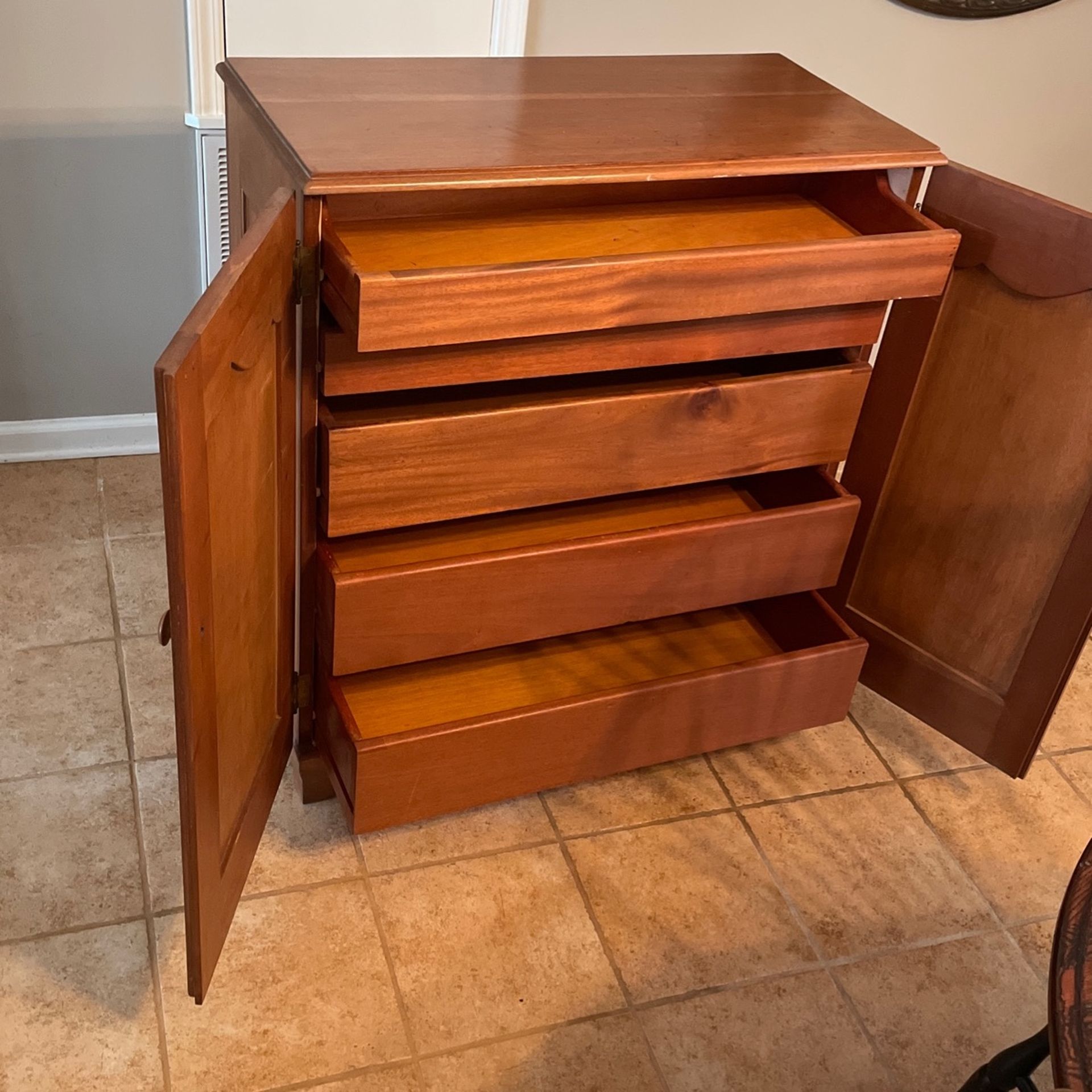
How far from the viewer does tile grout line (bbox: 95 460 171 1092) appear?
4.48ft

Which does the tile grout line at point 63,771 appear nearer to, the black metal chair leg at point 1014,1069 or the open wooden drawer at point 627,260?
the open wooden drawer at point 627,260

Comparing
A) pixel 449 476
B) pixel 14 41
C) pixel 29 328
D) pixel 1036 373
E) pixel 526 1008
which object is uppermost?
pixel 14 41

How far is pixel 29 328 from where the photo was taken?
6.88 feet

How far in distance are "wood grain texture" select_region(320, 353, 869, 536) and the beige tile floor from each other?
506mm

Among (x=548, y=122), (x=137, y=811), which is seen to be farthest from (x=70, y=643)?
(x=548, y=122)

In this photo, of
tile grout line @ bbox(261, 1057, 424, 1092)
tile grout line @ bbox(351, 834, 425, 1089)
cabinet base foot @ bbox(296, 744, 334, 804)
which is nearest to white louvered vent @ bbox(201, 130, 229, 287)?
cabinet base foot @ bbox(296, 744, 334, 804)

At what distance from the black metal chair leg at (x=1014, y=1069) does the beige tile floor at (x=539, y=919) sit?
280 millimetres

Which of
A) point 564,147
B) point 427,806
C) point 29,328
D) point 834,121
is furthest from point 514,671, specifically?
point 29,328

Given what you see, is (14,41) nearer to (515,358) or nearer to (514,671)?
(515,358)

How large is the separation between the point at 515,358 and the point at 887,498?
690mm

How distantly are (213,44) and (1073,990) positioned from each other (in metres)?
1.78

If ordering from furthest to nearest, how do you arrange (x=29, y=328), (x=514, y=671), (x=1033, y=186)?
(x=1033, y=186), (x=29, y=328), (x=514, y=671)

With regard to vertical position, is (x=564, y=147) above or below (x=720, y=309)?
above

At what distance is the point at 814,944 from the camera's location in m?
1.55
